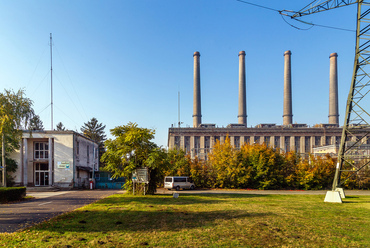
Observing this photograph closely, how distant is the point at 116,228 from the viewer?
354 inches

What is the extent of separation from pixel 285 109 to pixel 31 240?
82165 mm

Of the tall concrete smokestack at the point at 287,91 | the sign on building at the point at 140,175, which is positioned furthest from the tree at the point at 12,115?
the tall concrete smokestack at the point at 287,91

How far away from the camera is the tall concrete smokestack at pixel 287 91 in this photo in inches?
3137

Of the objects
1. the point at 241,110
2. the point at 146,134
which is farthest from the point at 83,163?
the point at 241,110

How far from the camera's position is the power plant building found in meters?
79.3

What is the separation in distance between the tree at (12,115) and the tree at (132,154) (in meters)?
6.74

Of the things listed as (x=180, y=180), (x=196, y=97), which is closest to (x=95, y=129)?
(x=196, y=97)

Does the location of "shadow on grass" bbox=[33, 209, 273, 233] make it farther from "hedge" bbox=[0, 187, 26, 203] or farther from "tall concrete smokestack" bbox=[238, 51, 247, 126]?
"tall concrete smokestack" bbox=[238, 51, 247, 126]

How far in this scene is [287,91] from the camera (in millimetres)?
79688

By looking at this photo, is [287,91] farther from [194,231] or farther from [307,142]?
[194,231]

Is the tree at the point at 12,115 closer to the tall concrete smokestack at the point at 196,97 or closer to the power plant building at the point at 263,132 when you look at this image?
the power plant building at the point at 263,132

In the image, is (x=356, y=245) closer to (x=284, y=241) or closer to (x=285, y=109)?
(x=284, y=241)

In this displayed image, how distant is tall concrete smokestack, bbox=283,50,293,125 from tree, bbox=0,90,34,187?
71.7 meters

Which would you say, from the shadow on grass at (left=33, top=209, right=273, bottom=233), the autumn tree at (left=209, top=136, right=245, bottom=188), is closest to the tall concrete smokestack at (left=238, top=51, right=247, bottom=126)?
the autumn tree at (left=209, top=136, right=245, bottom=188)
